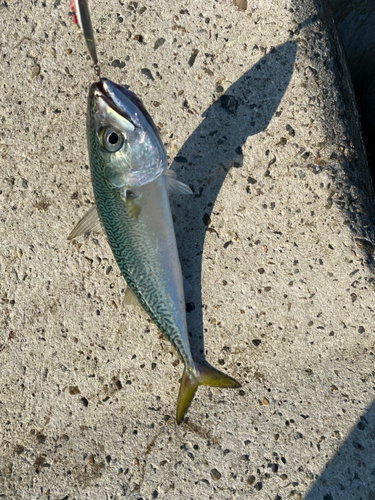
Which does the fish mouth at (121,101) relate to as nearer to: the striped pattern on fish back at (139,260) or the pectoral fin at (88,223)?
the striped pattern on fish back at (139,260)

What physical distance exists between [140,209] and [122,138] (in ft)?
1.24

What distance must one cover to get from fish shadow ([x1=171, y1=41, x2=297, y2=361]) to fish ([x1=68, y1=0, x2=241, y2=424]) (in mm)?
181

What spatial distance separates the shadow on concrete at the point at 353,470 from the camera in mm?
2129

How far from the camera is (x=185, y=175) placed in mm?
2514

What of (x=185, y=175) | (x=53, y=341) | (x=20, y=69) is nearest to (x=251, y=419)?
(x=53, y=341)

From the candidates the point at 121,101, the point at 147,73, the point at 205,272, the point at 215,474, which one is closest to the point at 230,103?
the point at 147,73

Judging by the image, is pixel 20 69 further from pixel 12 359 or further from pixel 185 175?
pixel 12 359

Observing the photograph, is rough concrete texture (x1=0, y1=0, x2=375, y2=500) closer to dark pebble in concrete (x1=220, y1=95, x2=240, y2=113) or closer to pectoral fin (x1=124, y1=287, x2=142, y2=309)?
dark pebble in concrete (x1=220, y1=95, x2=240, y2=113)

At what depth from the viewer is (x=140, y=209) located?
217 centimetres

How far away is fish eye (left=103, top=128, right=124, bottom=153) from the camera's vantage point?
204 centimetres

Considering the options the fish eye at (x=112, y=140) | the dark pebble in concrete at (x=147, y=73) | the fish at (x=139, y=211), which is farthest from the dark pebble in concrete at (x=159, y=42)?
the fish eye at (x=112, y=140)

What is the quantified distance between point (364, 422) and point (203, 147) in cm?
184

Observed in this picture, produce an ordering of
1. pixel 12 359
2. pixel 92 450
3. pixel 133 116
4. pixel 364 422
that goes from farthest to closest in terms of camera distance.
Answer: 1. pixel 12 359
2. pixel 92 450
3. pixel 364 422
4. pixel 133 116

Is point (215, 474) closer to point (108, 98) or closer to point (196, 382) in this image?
point (196, 382)
